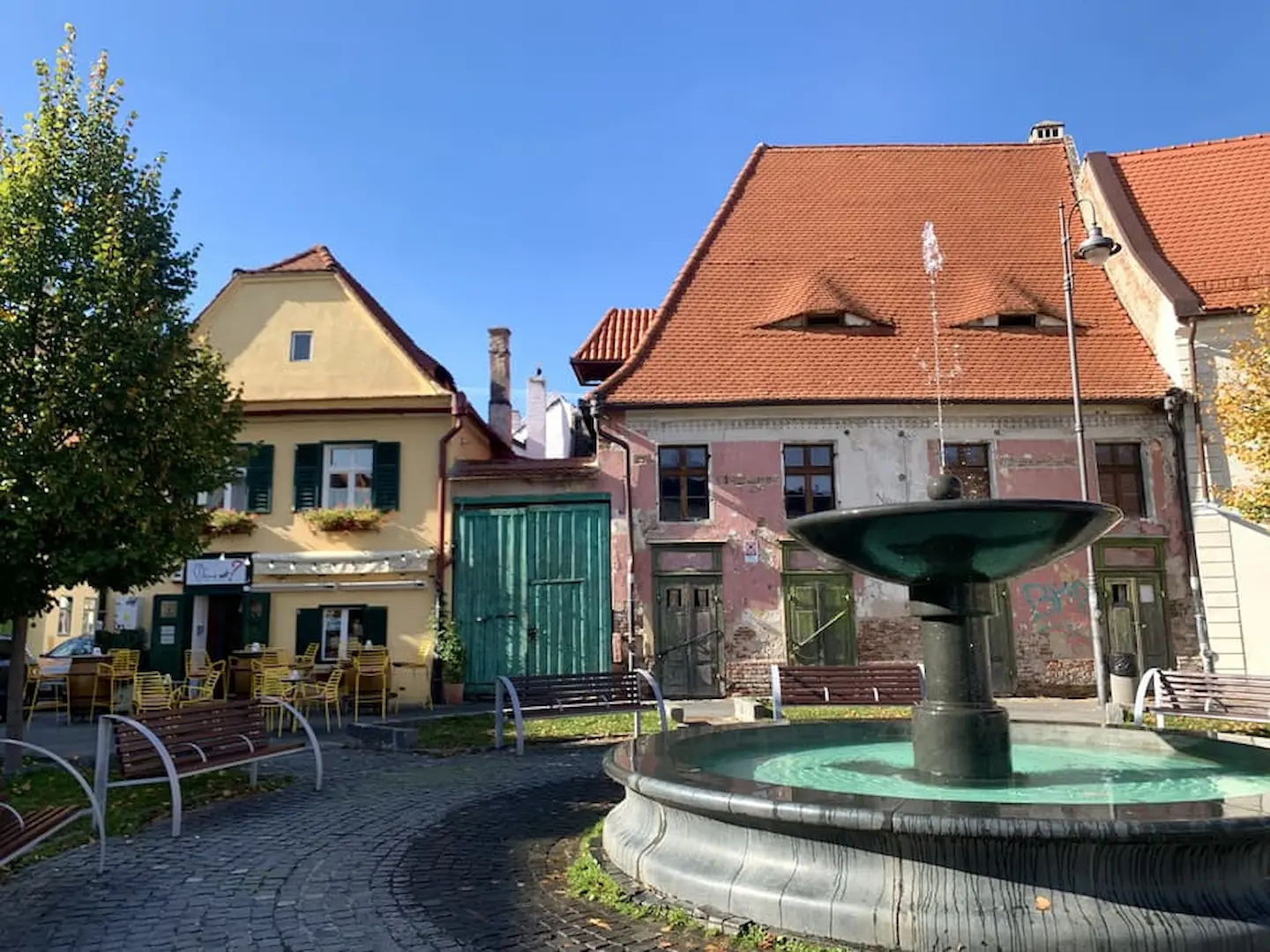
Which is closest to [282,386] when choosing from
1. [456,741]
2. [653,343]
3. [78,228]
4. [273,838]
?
[653,343]

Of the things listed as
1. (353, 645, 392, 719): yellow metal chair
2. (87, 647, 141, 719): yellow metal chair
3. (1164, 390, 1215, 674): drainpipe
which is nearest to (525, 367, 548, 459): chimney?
(353, 645, 392, 719): yellow metal chair

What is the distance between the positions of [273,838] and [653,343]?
14.0 metres

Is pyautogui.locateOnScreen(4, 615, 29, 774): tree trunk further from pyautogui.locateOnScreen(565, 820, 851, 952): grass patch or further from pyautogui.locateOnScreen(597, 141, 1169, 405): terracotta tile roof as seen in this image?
pyautogui.locateOnScreen(597, 141, 1169, 405): terracotta tile roof

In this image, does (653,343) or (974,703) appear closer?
(974,703)

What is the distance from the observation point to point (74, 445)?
9484mm

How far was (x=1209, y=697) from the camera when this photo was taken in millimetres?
9867

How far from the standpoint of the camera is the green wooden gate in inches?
691

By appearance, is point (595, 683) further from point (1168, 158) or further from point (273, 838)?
point (1168, 158)

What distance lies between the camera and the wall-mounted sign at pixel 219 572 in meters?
18.2

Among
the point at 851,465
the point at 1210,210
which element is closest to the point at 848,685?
the point at 851,465

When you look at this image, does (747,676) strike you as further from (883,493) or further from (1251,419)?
(1251,419)

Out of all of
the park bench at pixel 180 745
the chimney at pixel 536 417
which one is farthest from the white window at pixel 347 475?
the chimney at pixel 536 417

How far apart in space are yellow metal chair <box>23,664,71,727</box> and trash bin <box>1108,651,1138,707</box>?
16.9 meters

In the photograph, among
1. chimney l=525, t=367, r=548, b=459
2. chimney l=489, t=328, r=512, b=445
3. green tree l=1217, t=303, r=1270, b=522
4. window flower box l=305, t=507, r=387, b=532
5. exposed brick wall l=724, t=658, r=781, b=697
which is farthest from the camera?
chimney l=525, t=367, r=548, b=459
